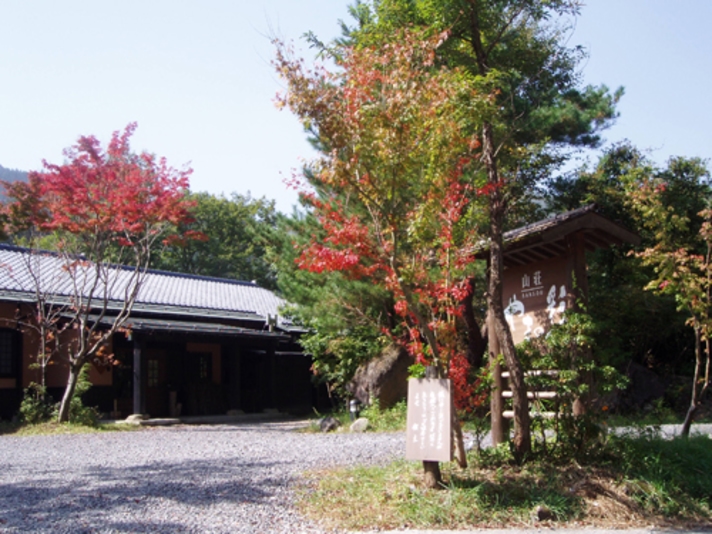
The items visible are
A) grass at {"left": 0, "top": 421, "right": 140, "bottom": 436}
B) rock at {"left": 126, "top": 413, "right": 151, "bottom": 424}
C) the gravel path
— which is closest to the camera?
the gravel path

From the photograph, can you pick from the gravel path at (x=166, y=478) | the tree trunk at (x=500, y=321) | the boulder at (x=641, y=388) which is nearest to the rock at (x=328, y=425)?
the gravel path at (x=166, y=478)

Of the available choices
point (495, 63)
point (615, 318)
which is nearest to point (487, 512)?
point (495, 63)

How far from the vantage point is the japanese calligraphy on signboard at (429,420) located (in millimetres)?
5625

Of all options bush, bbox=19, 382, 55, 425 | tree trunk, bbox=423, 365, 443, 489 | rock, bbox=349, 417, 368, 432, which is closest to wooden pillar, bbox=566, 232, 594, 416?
tree trunk, bbox=423, 365, 443, 489

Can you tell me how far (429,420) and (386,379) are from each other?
796 cm

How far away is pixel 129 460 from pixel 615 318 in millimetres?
9563

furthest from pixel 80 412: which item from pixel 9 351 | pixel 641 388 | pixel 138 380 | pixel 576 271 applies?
pixel 641 388

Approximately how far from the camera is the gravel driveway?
17.4 ft

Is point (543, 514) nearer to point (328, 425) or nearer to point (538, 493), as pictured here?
point (538, 493)

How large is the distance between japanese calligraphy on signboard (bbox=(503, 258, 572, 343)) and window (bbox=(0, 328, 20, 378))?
12503mm

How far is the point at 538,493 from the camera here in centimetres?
570

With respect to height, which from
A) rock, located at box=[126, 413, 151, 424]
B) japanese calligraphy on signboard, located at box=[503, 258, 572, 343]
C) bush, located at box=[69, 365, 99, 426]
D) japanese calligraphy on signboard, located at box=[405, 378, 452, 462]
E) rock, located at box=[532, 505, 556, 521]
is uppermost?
japanese calligraphy on signboard, located at box=[503, 258, 572, 343]

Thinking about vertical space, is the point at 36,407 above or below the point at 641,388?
below

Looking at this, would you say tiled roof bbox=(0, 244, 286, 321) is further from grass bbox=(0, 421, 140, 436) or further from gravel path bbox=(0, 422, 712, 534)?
gravel path bbox=(0, 422, 712, 534)
